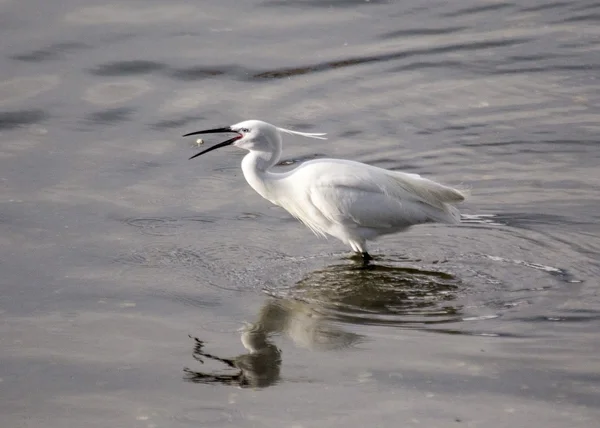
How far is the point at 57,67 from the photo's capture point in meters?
11.0

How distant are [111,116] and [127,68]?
4.12 feet

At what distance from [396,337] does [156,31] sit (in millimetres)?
6824

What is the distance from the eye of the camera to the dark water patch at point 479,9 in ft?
40.6

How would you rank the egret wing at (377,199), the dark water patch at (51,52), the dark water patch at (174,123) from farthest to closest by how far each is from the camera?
Answer: the dark water patch at (51,52), the dark water patch at (174,123), the egret wing at (377,199)

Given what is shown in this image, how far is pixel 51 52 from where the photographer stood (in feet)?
37.0

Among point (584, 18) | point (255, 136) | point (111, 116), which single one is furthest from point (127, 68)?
point (584, 18)

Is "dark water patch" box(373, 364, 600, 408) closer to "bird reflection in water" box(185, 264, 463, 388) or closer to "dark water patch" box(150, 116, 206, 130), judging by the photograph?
"bird reflection in water" box(185, 264, 463, 388)

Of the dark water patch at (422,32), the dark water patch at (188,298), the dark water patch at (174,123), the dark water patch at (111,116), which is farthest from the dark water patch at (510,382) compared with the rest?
the dark water patch at (422,32)

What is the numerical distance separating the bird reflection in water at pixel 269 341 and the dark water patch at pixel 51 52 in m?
5.62

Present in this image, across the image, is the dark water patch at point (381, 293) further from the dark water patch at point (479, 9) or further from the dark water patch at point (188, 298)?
the dark water patch at point (479, 9)

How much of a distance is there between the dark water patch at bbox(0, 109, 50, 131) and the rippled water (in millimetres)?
30

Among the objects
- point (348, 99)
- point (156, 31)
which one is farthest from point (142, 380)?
point (156, 31)

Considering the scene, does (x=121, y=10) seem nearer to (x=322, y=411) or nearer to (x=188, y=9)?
(x=188, y=9)

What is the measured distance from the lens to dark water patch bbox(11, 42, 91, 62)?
11.1 metres
